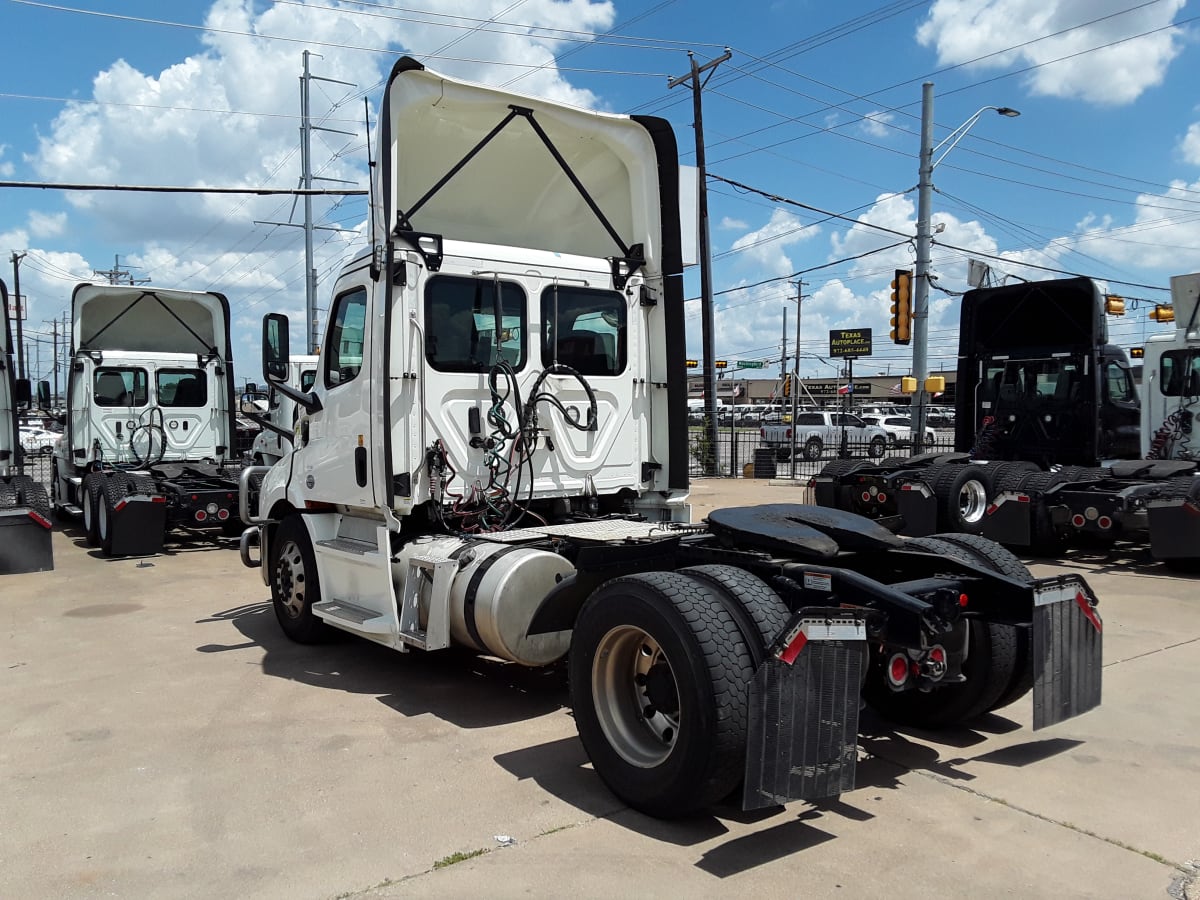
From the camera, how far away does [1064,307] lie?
1245 cm

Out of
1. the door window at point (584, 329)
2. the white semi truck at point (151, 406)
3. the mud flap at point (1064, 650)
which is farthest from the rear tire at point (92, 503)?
the mud flap at point (1064, 650)

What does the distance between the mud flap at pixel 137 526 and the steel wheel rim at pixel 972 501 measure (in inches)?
388

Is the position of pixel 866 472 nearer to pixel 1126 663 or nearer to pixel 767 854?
pixel 1126 663

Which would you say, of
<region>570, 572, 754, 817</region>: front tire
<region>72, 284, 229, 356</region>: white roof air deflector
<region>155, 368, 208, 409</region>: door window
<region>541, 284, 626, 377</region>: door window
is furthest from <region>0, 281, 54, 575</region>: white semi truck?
<region>570, 572, 754, 817</region>: front tire

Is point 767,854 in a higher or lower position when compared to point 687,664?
lower

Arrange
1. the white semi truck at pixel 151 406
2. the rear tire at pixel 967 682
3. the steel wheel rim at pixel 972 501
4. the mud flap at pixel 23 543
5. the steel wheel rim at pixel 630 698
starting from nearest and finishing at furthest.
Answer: the steel wheel rim at pixel 630 698
the rear tire at pixel 967 682
the mud flap at pixel 23 543
the steel wheel rim at pixel 972 501
the white semi truck at pixel 151 406

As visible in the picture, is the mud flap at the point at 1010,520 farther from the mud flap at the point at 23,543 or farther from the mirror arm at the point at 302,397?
the mud flap at the point at 23,543

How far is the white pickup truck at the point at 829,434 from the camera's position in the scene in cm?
3772

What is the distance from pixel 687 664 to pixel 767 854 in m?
0.79

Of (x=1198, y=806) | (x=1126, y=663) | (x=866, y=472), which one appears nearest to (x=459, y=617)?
(x=1198, y=806)

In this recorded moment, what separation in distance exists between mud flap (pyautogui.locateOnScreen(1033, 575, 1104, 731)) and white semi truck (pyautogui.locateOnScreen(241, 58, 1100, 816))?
2 cm

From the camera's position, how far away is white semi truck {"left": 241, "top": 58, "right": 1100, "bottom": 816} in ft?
12.1

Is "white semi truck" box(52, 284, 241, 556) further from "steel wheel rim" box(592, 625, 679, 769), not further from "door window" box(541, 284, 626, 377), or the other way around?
"steel wheel rim" box(592, 625, 679, 769)

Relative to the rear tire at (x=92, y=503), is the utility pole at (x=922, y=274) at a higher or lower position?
higher
